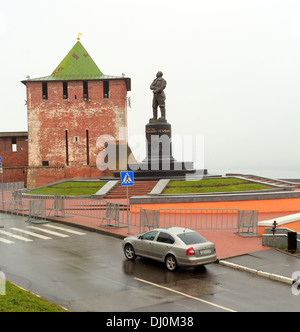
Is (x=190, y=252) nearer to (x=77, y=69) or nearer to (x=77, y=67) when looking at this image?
(x=77, y=69)

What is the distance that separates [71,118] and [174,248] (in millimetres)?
37326

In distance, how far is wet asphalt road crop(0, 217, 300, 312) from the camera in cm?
799

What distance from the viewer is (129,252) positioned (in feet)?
39.3

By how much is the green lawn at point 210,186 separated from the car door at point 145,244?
11258 millimetres

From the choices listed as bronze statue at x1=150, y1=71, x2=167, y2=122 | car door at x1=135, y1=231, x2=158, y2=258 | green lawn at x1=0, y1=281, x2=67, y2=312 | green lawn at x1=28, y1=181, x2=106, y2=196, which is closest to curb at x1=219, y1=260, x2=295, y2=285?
car door at x1=135, y1=231, x2=158, y2=258

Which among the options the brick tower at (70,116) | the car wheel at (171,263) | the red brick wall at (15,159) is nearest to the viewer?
the car wheel at (171,263)

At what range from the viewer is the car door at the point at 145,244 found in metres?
11.4

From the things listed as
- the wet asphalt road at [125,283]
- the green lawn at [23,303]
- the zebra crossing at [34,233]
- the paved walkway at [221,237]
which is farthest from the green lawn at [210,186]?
the green lawn at [23,303]

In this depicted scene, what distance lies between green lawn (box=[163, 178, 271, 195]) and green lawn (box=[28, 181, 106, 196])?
18.8ft

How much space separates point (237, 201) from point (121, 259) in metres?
10.4

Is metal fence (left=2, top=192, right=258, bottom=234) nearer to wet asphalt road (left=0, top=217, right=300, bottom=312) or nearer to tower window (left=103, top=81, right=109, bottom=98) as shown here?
wet asphalt road (left=0, top=217, right=300, bottom=312)

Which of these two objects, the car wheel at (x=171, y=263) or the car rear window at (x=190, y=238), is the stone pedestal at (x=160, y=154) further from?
the car wheel at (x=171, y=263)

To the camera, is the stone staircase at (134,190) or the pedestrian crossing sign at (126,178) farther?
the stone staircase at (134,190)

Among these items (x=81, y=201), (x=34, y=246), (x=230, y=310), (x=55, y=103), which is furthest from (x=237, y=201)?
(x=55, y=103)
